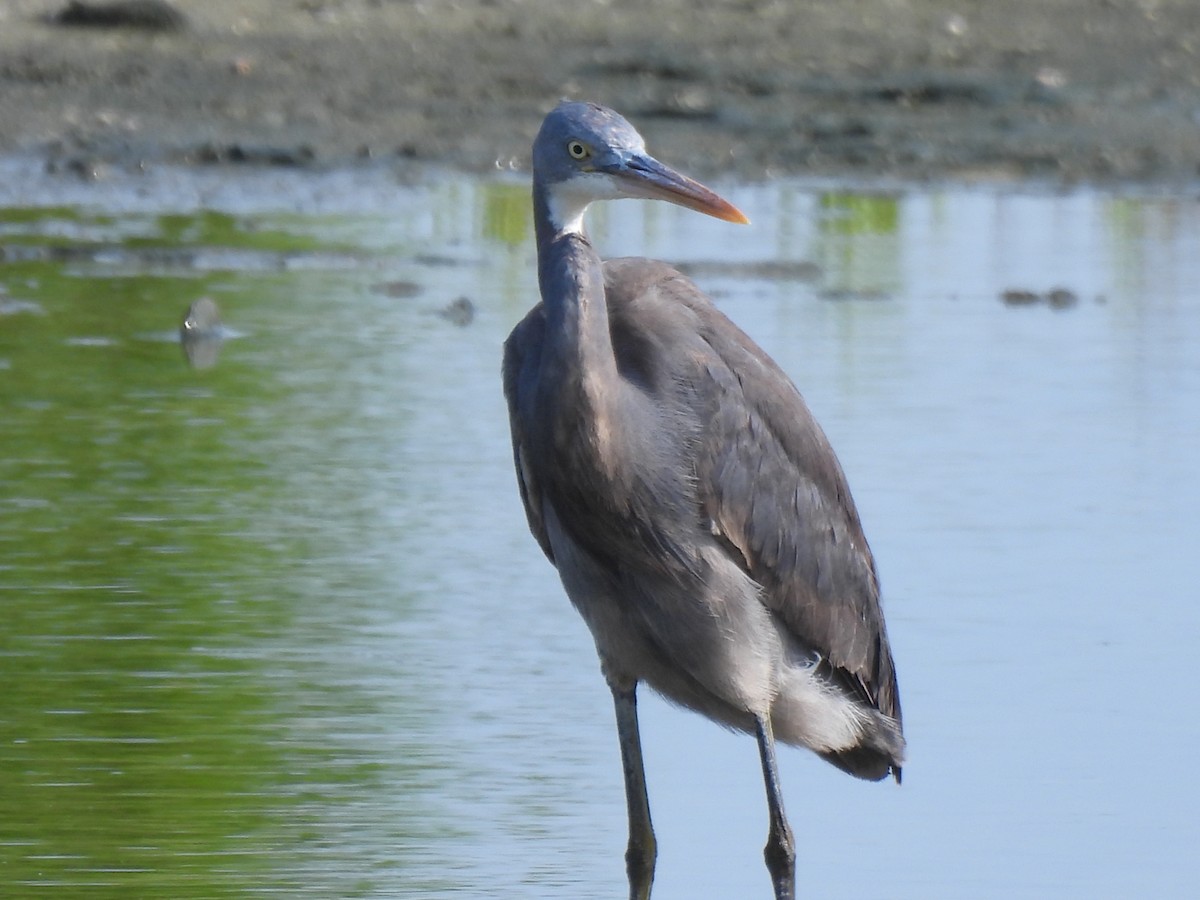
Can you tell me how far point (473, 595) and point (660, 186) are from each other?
1.90m

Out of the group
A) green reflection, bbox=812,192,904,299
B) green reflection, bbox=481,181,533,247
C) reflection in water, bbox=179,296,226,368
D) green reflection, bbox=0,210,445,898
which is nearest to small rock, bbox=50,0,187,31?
green reflection, bbox=481,181,533,247

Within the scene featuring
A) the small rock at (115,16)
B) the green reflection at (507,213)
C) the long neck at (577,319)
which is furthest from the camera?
the small rock at (115,16)

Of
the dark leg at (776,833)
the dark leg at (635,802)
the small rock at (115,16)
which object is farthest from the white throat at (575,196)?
the small rock at (115,16)

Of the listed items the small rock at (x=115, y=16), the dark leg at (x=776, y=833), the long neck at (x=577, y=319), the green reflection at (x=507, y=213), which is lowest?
the dark leg at (x=776, y=833)

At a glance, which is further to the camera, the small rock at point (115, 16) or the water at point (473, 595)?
the small rock at point (115, 16)

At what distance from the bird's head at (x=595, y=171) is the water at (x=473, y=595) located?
1205mm

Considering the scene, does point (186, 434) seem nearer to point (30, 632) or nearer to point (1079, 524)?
point (30, 632)

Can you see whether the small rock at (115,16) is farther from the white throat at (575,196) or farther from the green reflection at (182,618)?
the white throat at (575,196)

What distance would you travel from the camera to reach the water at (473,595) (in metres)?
5.13

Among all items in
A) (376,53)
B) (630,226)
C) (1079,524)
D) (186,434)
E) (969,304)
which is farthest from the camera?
(376,53)

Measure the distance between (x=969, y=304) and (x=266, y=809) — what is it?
18.5ft

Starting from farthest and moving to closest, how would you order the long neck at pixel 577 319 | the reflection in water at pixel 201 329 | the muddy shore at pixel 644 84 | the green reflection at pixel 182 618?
the muddy shore at pixel 644 84 < the reflection in water at pixel 201 329 < the green reflection at pixel 182 618 < the long neck at pixel 577 319

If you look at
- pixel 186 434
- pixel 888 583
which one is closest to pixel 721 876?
pixel 888 583

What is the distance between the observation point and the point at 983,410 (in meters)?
8.48
